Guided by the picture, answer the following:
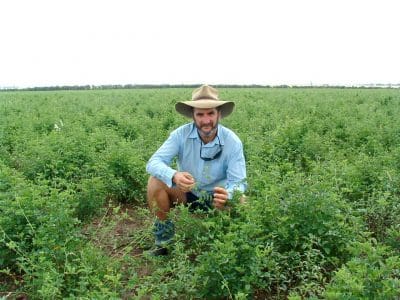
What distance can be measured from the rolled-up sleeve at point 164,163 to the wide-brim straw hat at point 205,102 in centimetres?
35

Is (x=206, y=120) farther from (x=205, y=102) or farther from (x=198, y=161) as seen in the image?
(x=198, y=161)

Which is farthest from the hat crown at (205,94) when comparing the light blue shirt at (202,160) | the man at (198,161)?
the light blue shirt at (202,160)

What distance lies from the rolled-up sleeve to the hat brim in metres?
0.32

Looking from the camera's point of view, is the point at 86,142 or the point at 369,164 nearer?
the point at 369,164

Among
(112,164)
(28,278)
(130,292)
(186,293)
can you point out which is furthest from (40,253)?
(112,164)

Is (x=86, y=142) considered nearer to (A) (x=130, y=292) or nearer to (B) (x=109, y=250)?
(B) (x=109, y=250)

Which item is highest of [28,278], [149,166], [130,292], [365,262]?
[149,166]

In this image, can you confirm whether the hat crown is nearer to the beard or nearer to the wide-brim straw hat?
the wide-brim straw hat

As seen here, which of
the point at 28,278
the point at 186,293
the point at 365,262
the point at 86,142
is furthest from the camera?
the point at 86,142

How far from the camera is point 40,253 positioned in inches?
132

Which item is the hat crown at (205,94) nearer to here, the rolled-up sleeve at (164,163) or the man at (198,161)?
the man at (198,161)

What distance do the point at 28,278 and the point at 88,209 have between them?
1768mm

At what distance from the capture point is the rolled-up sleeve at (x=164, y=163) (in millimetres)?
4383

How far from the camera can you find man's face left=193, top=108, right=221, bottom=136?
14.8 ft
